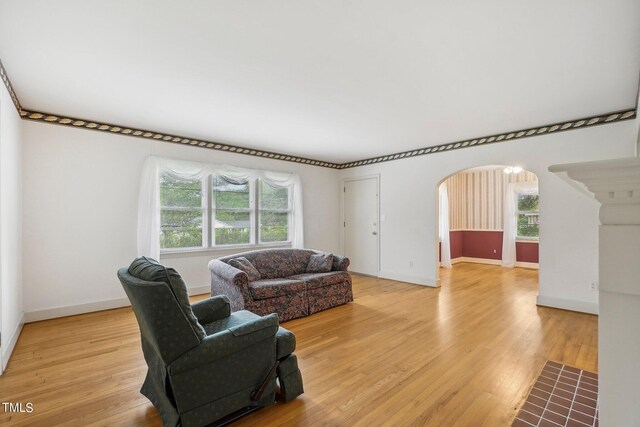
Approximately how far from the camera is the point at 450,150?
17.6ft

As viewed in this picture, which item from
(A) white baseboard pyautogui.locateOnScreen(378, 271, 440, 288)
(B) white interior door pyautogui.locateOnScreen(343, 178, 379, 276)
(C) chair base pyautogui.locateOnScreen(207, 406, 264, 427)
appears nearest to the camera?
(C) chair base pyautogui.locateOnScreen(207, 406, 264, 427)

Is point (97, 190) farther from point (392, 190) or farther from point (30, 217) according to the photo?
point (392, 190)

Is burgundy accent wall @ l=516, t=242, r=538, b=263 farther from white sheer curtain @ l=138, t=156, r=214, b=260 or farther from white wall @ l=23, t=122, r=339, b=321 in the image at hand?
white sheer curtain @ l=138, t=156, r=214, b=260

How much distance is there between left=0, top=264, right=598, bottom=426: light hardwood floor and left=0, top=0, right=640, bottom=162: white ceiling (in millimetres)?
2579

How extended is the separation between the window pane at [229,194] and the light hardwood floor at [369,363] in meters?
2.16

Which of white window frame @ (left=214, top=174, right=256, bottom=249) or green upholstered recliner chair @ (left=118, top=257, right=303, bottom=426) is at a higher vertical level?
white window frame @ (left=214, top=174, right=256, bottom=249)

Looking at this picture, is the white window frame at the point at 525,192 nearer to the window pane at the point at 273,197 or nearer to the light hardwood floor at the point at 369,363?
the light hardwood floor at the point at 369,363

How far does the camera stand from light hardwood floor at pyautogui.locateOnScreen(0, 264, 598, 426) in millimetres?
2039

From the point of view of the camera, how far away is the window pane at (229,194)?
5371mm

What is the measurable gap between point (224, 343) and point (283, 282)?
6.92ft

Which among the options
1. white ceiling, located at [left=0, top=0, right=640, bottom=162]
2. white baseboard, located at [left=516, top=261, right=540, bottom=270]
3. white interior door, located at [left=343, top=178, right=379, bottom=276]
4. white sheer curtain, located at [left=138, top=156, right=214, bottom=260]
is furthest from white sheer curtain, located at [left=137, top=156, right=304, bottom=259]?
white baseboard, located at [left=516, top=261, right=540, bottom=270]

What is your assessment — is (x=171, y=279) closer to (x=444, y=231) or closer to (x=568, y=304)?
(x=568, y=304)

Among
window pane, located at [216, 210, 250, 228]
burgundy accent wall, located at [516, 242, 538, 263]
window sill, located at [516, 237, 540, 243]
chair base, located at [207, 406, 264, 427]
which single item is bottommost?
chair base, located at [207, 406, 264, 427]

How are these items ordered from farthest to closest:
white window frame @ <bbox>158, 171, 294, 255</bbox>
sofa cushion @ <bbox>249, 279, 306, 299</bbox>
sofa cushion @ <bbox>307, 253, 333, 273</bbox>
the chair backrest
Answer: white window frame @ <bbox>158, 171, 294, 255</bbox>, sofa cushion @ <bbox>307, 253, 333, 273</bbox>, sofa cushion @ <bbox>249, 279, 306, 299</bbox>, the chair backrest
